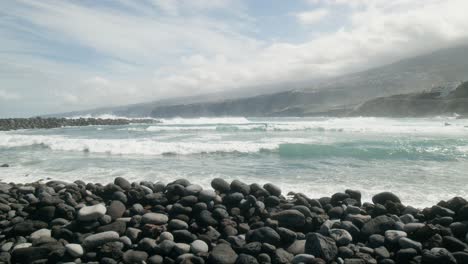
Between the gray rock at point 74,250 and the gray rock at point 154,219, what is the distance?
1.01m

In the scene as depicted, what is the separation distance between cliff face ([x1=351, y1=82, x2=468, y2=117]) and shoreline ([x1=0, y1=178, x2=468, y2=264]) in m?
72.8

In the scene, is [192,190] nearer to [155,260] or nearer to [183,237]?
[183,237]

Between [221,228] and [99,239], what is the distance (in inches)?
65.4

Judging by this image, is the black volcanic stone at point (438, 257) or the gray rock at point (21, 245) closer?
the black volcanic stone at point (438, 257)

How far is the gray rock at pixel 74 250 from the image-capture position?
162 inches

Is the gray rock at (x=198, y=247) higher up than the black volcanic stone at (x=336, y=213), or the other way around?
the black volcanic stone at (x=336, y=213)

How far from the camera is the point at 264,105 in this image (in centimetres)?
15488

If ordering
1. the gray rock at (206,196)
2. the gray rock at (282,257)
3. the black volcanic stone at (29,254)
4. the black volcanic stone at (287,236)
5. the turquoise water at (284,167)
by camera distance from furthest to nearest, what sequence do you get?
the turquoise water at (284,167), the gray rock at (206,196), the black volcanic stone at (287,236), the black volcanic stone at (29,254), the gray rock at (282,257)

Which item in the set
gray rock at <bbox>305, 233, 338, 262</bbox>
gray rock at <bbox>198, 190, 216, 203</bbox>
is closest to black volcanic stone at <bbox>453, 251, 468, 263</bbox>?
gray rock at <bbox>305, 233, 338, 262</bbox>

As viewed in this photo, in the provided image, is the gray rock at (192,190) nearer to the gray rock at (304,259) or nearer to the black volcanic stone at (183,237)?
the black volcanic stone at (183,237)

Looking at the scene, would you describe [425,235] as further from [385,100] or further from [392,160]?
[385,100]

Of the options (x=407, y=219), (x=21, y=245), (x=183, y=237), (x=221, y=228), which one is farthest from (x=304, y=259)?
(x=21, y=245)

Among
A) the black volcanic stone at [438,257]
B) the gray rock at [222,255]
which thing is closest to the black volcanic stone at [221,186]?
the gray rock at [222,255]

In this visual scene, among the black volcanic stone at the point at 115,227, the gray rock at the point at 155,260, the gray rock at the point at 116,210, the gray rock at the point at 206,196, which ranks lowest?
the gray rock at the point at 155,260
